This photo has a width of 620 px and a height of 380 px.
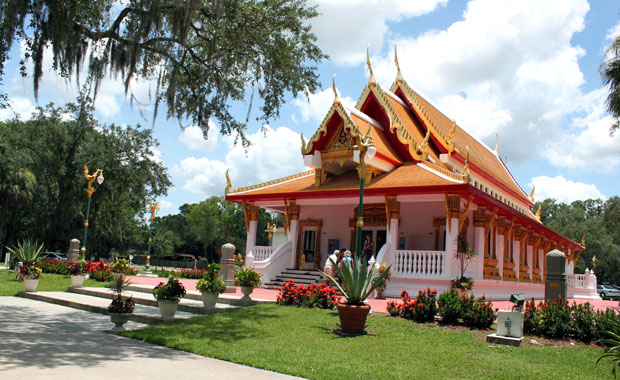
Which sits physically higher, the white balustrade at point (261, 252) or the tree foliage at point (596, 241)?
the tree foliage at point (596, 241)

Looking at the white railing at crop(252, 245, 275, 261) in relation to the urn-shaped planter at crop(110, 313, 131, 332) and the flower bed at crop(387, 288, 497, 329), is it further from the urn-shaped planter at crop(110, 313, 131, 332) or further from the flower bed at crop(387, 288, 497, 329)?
the urn-shaped planter at crop(110, 313, 131, 332)

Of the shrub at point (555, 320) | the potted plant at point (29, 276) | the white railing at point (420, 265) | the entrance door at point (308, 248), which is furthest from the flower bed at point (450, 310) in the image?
the potted plant at point (29, 276)

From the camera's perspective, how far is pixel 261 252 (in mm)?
20859

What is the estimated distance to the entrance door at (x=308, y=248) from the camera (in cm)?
2203

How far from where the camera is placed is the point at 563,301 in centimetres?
1042

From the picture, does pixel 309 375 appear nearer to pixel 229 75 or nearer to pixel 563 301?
pixel 563 301

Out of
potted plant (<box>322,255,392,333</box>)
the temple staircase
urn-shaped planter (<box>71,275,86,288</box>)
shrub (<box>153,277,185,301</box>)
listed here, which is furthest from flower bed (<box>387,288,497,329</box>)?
urn-shaped planter (<box>71,275,86,288</box>)

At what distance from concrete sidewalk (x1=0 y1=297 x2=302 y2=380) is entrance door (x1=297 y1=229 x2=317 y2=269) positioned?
12.3m

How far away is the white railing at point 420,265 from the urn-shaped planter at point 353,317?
290 inches

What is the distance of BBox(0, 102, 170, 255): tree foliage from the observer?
36062 mm

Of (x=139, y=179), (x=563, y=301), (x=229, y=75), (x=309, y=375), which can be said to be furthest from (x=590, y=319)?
(x=139, y=179)

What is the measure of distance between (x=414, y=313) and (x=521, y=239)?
1496 centimetres

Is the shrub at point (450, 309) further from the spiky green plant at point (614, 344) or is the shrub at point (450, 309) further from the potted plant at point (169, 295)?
the potted plant at point (169, 295)

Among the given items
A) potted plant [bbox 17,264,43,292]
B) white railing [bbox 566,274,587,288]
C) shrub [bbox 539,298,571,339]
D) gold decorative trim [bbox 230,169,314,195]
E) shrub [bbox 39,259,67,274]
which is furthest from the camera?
white railing [bbox 566,274,587,288]
